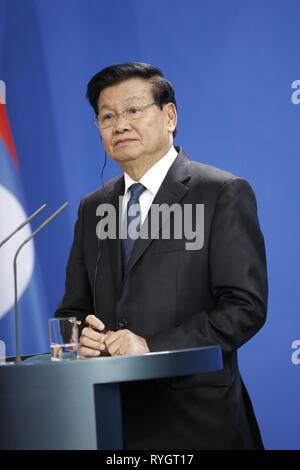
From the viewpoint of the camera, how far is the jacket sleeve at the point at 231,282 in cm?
224

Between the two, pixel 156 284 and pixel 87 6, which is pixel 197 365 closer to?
pixel 156 284

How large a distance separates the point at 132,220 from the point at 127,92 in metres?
0.44

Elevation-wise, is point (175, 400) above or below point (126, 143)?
below

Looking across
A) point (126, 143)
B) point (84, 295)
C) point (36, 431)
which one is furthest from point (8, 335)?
point (36, 431)

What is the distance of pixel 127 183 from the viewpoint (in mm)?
2707

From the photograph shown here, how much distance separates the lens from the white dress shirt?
2.59 meters

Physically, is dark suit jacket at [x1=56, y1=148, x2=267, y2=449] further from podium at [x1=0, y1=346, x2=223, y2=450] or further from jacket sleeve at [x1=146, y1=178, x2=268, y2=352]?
podium at [x1=0, y1=346, x2=223, y2=450]

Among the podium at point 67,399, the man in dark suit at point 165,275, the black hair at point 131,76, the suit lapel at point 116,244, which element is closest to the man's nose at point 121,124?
the man in dark suit at point 165,275

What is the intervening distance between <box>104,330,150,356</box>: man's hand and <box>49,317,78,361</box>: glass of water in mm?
163

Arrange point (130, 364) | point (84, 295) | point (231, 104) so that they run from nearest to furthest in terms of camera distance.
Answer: point (130, 364), point (84, 295), point (231, 104)

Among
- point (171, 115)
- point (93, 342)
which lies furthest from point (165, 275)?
point (171, 115)

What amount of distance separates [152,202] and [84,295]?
43 centimetres

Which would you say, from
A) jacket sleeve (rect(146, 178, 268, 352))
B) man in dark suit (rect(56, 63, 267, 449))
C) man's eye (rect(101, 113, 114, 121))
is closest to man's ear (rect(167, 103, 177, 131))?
man in dark suit (rect(56, 63, 267, 449))

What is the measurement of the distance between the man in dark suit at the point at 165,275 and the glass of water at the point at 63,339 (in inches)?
6.7
